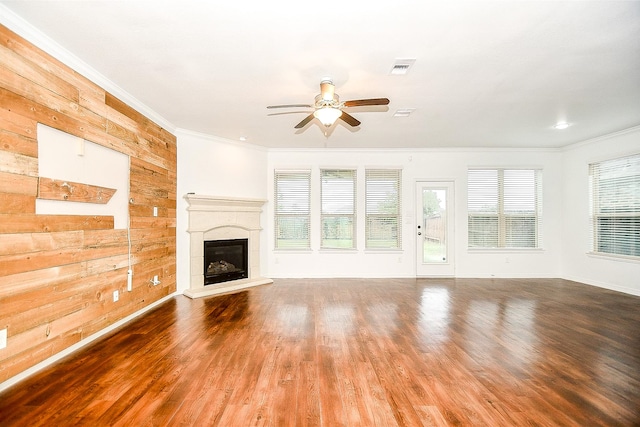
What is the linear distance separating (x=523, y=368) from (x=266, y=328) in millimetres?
2620

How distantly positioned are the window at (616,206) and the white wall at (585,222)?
13 cm

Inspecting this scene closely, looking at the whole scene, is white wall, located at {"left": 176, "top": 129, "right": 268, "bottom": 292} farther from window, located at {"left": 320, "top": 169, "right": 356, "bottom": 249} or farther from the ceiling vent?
the ceiling vent

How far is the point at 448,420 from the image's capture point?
188cm

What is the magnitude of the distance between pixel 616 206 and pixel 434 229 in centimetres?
324

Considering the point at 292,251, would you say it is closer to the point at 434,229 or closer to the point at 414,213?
the point at 414,213

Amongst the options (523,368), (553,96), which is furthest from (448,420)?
(553,96)

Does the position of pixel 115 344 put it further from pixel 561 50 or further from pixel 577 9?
pixel 561 50

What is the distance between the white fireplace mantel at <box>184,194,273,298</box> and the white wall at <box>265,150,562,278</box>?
1.81 feet

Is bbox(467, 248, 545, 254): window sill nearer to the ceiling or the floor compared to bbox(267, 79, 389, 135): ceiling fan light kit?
nearer to the floor

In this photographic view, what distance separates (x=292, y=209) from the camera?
21.4 ft

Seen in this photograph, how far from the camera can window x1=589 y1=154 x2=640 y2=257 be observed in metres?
5.10

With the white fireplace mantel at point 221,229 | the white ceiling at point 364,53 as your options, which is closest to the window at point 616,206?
the white ceiling at point 364,53

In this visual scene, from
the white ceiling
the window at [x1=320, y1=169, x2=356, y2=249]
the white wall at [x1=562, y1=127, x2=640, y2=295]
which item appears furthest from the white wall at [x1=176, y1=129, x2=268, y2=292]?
the white wall at [x1=562, y1=127, x2=640, y2=295]

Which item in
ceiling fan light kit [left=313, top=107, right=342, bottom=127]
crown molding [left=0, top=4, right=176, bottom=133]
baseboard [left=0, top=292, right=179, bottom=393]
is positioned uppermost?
crown molding [left=0, top=4, right=176, bottom=133]
